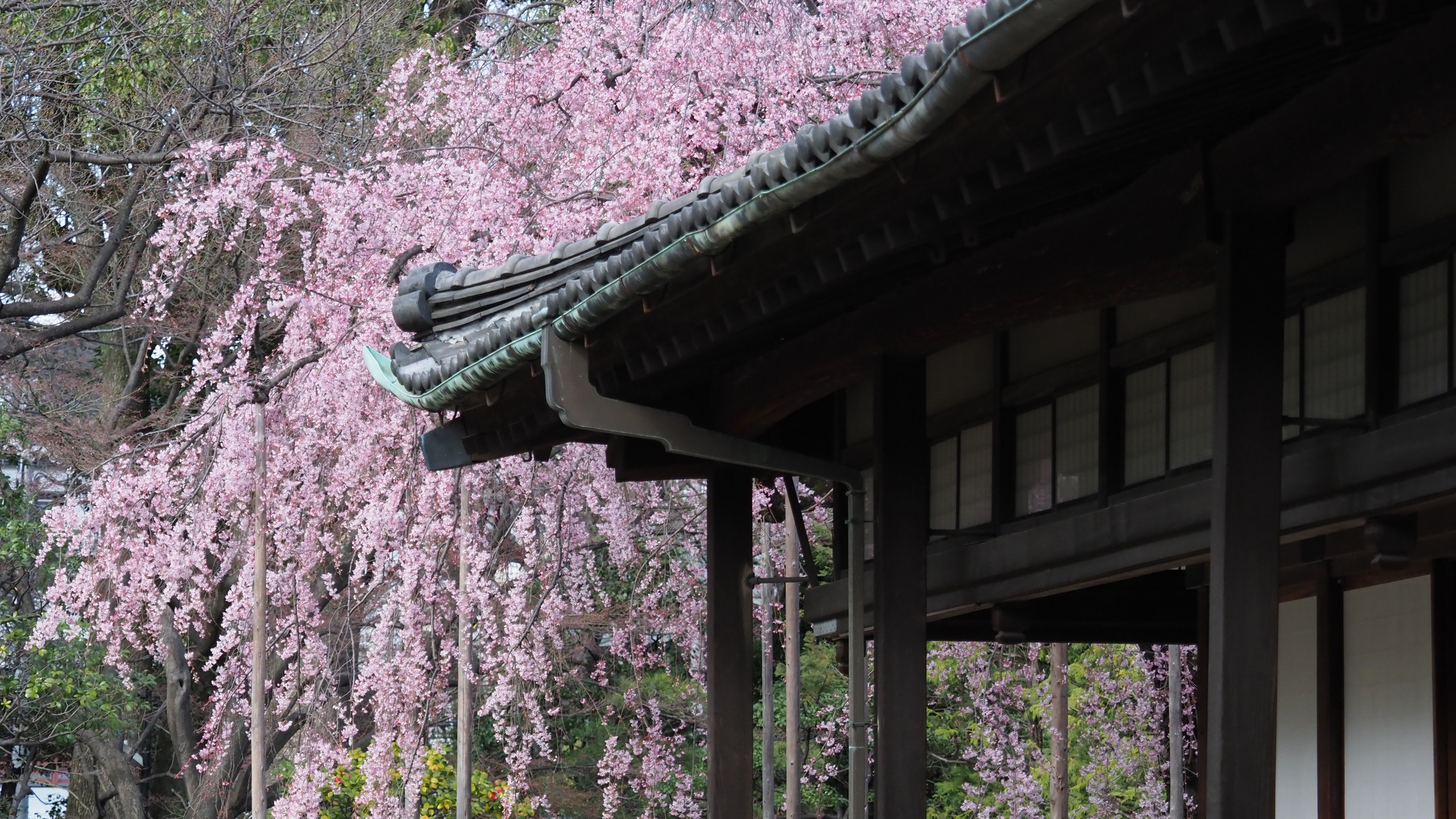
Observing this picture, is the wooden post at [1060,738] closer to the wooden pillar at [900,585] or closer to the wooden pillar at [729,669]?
the wooden pillar at [729,669]

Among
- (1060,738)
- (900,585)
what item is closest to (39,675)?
(1060,738)

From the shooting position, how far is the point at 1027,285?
4.13 meters

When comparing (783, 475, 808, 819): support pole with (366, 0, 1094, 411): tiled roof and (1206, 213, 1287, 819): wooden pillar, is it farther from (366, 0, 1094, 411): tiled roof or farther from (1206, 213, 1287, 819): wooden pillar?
(1206, 213, 1287, 819): wooden pillar

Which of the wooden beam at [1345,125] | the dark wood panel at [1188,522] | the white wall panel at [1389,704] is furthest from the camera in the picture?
the white wall panel at [1389,704]

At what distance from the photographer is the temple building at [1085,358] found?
3.09 metres

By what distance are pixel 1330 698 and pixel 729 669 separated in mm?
2207

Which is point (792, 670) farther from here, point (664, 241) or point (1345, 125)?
point (1345, 125)

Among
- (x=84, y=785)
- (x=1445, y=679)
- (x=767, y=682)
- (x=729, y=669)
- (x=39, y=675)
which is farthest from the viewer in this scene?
(x=84, y=785)

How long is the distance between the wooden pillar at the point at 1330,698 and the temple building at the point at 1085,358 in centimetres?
1

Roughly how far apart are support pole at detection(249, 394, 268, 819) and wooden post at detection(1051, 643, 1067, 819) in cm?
704

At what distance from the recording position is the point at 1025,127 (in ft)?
10.4

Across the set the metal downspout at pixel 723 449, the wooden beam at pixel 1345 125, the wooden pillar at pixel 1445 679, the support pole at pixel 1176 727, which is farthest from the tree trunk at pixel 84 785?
the wooden beam at pixel 1345 125

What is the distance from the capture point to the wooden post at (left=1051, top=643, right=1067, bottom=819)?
42.1 ft

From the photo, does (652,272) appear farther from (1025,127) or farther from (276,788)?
(276,788)
